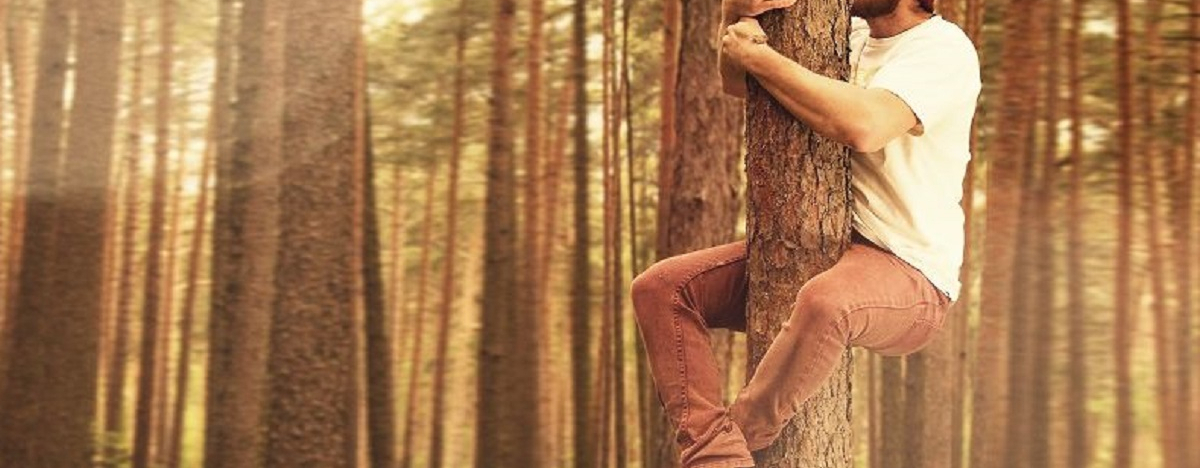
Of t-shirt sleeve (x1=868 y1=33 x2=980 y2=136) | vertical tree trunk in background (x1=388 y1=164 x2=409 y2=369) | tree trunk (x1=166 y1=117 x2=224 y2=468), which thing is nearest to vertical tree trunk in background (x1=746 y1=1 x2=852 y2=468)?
t-shirt sleeve (x1=868 y1=33 x2=980 y2=136)

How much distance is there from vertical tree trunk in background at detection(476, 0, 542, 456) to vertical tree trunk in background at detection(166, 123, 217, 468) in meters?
2.48

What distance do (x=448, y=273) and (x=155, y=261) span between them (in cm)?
193

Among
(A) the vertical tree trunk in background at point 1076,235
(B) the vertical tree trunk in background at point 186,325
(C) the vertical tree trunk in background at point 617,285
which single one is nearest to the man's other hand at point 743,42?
(A) the vertical tree trunk in background at point 1076,235

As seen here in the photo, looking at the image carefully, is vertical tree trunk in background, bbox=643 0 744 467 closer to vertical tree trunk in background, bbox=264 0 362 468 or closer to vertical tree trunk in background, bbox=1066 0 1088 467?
vertical tree trunk in background, bbox=264 0 362 468

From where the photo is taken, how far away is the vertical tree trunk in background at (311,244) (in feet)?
21.4

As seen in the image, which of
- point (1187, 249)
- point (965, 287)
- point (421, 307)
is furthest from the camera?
point (421, 307)

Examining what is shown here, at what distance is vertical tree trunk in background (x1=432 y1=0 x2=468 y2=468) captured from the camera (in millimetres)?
9227

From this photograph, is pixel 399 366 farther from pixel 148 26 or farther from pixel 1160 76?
pixel 1160 76

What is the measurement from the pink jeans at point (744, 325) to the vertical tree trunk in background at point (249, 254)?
362cm

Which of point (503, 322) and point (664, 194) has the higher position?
point (664, 194)

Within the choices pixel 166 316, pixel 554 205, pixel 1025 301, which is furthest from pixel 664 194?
pixel 166 316

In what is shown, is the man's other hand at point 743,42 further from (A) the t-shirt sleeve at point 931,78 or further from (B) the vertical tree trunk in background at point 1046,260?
(B) the vertical tree trunk in background at point 1046,260

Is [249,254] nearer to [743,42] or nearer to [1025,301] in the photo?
[1025,301]

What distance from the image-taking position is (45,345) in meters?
7.75
